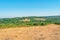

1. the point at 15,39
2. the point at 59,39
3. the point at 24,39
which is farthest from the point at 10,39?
the point at 59,39

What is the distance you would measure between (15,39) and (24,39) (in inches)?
29.7

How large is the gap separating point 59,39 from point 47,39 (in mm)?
917

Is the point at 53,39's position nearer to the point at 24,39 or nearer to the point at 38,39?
the point at 38,39

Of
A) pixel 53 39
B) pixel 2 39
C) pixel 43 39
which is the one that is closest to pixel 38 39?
pixel 43 39

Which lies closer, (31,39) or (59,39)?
(59,39)

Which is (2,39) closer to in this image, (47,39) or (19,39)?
(19,39)

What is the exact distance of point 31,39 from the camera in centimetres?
1099

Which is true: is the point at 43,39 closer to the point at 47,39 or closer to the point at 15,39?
the point at 47,39

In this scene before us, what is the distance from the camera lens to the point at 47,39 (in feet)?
35.2

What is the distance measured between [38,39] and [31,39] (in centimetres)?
67

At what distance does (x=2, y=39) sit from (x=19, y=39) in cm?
131

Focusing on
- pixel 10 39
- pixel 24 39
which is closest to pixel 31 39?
pixel 24 39

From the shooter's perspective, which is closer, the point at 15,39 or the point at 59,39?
the point at 59,39

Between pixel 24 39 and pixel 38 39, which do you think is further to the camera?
pixel 24 39
